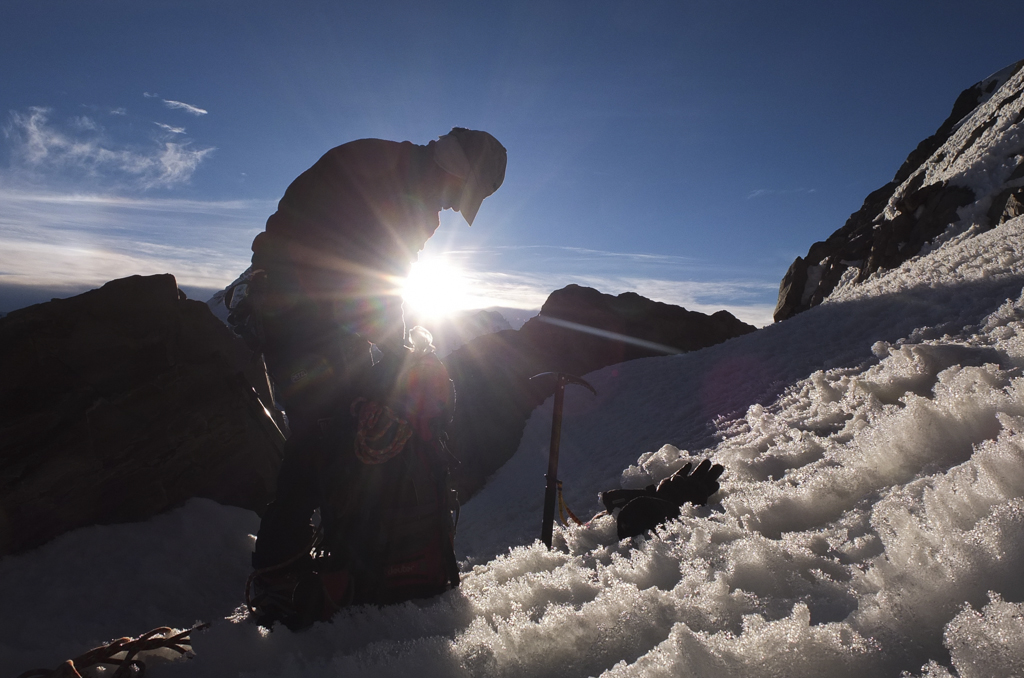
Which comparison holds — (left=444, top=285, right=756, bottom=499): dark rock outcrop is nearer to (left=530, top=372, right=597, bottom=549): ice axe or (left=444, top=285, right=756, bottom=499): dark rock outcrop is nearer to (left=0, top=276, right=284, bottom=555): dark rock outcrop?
(left=0, top=276, right=284, bottom=555): dark rock outcrop

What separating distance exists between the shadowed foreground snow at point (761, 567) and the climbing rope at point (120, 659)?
7cm

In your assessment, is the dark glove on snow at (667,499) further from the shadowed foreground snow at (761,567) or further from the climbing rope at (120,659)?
the climbing rope at (120,659)

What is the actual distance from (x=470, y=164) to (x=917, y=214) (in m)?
14.2

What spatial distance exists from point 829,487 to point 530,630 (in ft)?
4.34

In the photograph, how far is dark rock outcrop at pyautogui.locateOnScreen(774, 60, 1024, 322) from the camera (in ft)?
34.7

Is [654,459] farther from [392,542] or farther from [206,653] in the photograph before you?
[206,653]

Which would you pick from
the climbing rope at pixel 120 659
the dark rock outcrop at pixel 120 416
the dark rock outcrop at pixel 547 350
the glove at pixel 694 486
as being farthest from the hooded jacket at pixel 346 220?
the dark rock outcrop at pixel 547 350

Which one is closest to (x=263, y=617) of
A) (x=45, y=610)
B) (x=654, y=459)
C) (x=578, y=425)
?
(x=45, y=610)

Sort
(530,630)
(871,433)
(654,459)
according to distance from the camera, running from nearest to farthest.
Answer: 1. (530,630)
2. (871,433)
3. (654,459)

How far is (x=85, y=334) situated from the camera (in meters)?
4.32

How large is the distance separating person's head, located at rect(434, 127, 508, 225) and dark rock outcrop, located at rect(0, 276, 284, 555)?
169 cm

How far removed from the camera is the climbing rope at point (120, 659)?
5.06 feet

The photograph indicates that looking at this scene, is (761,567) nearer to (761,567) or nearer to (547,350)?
(761,567)

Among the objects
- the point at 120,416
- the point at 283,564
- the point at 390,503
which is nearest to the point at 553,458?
the point at 390,503
